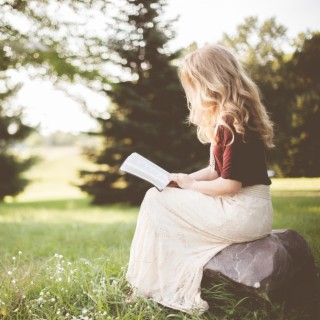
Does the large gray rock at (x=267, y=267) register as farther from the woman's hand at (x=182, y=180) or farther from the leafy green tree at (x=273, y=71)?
the leafy green tree at (x=273, y=71)

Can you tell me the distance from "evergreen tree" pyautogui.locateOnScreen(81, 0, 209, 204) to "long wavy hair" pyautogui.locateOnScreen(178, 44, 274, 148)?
5.80m

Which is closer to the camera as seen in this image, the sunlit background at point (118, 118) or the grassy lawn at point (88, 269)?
the grassy lawn at point (88, 269)

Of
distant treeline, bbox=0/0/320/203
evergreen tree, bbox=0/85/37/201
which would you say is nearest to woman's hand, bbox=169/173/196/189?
distant treeline, bbox=0/0/320/203

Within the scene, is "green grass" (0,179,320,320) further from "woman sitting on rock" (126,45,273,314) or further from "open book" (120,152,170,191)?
"open book" (120,152,170,191)

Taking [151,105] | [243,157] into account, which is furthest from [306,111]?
[151,105]

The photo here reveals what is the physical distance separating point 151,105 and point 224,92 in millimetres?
6343

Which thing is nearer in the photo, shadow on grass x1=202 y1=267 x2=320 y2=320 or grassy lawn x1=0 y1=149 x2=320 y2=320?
shadow on grass x1=202 y1=267 x2=320 y2=320

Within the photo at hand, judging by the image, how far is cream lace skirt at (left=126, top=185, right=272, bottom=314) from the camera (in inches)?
103

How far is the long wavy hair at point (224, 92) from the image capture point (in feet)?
8.72

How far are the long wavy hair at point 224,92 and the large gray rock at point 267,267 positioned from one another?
757 mm

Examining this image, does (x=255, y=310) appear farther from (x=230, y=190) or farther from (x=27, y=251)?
(x=27, y=251)

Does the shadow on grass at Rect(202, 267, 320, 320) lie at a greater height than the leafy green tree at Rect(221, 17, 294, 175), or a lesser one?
lesser

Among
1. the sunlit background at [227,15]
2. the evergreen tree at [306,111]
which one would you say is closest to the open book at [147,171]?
the sunlit background at [227,15]

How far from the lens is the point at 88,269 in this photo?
3.40 meters
